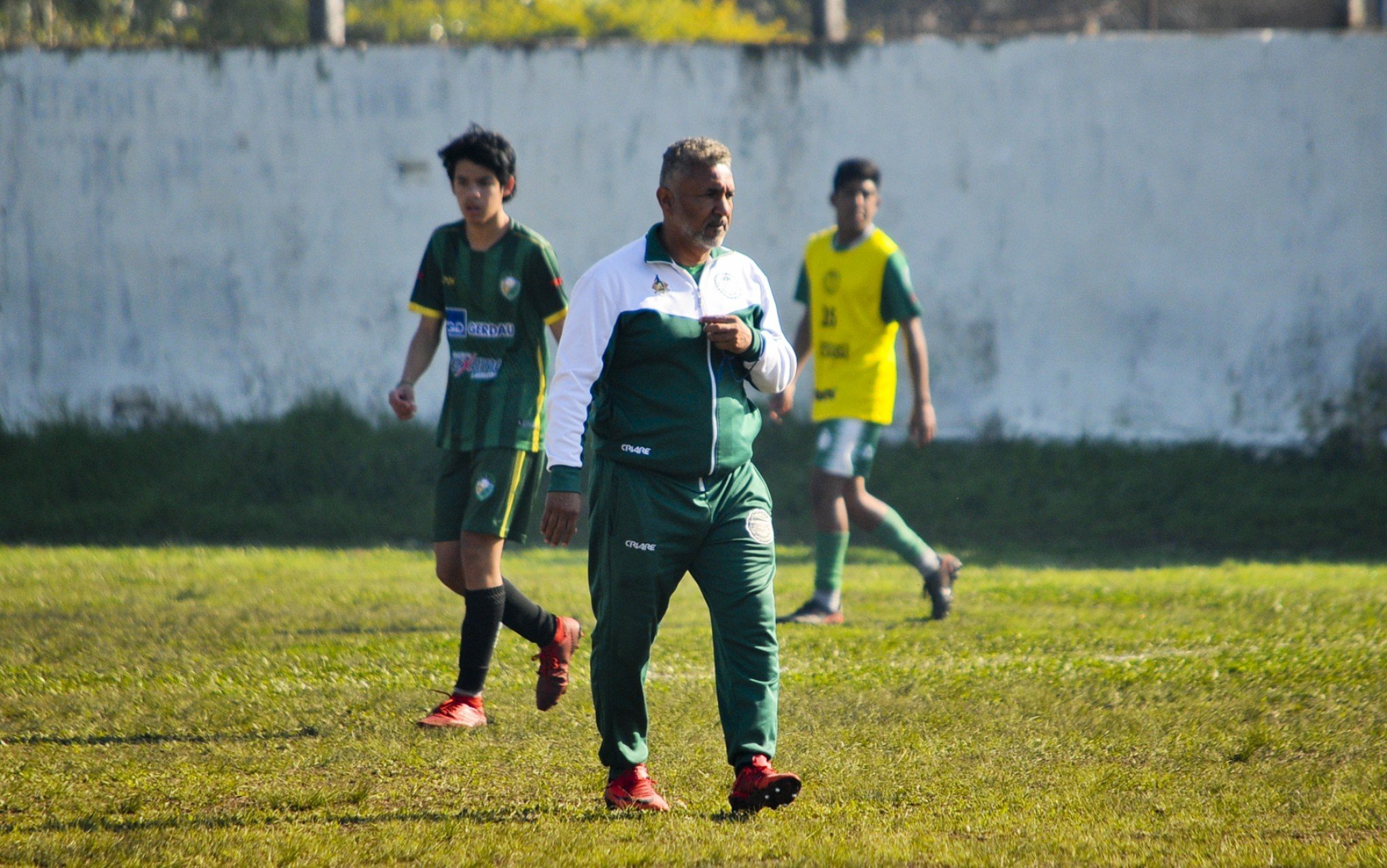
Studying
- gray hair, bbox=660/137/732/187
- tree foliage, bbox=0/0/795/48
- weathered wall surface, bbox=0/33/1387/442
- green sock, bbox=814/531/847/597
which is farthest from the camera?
tree foliage, bbox=0/0/795/48

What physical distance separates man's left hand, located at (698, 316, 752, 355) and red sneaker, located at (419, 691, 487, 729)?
191cm

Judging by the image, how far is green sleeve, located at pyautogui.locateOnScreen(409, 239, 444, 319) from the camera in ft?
17.9

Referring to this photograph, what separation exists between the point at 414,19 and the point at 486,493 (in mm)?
37476

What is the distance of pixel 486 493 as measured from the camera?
16.9 ft

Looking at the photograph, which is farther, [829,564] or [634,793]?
[829,564]

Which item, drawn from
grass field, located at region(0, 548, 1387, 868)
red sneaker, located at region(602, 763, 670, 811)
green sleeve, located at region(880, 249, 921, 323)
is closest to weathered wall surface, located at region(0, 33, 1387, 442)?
grass field, located at region(0, 548, 1387, 868)

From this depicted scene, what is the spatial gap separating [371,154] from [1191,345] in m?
7.45

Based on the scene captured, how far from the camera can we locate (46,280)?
13125 millimetres

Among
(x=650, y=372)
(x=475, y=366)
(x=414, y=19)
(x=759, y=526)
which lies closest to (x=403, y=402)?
(x=475, y=366)

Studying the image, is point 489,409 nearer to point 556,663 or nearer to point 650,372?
point 556,663

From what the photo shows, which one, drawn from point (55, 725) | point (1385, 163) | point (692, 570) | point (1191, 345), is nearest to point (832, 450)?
point (692, 570)

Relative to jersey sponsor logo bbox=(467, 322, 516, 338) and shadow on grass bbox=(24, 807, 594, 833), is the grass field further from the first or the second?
jersey sponsor logo bbox=(467, 322, 516, 338)

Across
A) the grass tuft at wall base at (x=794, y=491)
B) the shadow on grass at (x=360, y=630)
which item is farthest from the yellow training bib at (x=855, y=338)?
the grass tuft at wall base at (x=794, y=491)

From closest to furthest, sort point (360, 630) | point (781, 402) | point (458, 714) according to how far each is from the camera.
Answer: point (781, 402) → point (458, 714) → point (360, 630)
